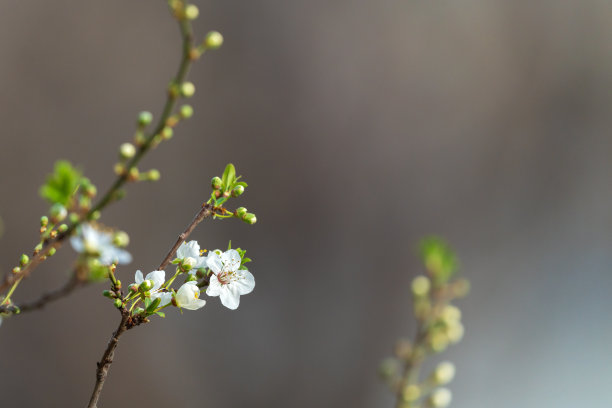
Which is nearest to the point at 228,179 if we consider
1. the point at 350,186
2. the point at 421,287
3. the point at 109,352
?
the point at 109,352

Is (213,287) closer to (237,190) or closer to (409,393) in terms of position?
(237,190)

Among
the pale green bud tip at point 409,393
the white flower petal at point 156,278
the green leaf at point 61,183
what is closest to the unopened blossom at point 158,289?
the white flower petal at point 156,278

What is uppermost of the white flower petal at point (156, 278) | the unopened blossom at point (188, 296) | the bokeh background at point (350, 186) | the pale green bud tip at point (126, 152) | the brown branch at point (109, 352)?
the bokeh background at point (350, 186)

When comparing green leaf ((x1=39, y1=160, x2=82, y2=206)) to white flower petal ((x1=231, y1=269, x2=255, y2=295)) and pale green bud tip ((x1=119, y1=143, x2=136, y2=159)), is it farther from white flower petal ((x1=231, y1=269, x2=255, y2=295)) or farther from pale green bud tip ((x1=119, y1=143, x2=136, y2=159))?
white flower petal ((x1=231, y1=269, x2=255, y2=295))

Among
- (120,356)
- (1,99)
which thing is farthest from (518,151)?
(1,99)

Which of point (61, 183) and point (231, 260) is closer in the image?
point (61, 183)

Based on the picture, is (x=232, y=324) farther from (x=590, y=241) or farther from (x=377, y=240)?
(x=590, y=241)

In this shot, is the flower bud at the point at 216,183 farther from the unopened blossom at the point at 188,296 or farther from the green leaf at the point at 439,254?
the green leaf at the point at 439,254

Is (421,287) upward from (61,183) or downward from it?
upward
